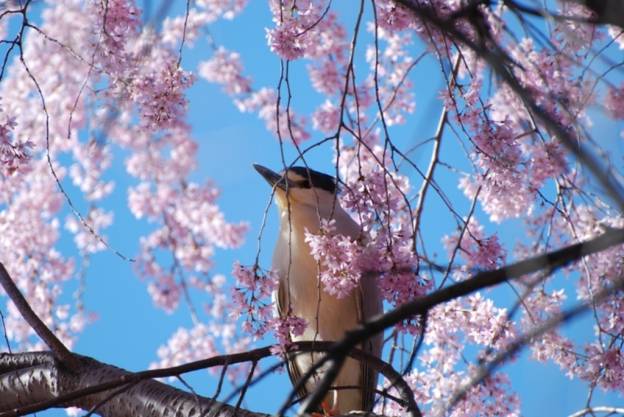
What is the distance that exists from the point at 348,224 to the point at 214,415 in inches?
50.4

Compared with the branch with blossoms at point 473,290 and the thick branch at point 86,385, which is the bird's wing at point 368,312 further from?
the branch with blossoms at point 473,290

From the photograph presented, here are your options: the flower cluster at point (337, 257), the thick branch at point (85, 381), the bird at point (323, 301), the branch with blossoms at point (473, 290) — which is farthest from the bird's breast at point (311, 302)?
the branch with blossoms at point (473, 290)

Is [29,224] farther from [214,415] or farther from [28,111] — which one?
[214,415]

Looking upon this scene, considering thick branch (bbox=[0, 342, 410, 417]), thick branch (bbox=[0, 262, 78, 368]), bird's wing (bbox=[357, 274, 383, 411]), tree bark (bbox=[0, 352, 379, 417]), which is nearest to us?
thick branch (bbox=[0, 342, 410, 417])

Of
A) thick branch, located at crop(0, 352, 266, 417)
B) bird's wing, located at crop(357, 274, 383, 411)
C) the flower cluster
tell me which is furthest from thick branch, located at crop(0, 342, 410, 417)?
bird's wing, located at crop(357, 274, 383, 411)

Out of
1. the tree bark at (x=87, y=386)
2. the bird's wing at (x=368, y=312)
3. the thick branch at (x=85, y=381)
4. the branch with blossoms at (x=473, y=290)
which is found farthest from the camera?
the bird's wing at (x=368, y=312)

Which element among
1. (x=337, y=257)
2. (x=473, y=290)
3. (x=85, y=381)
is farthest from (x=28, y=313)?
(x=473, y=290)

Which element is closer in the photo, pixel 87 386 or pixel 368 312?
pixel 87 386

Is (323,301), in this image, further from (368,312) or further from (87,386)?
(87,386)

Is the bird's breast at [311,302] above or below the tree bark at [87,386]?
above

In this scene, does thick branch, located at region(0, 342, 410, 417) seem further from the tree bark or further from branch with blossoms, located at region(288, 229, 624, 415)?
branch with blossoms, located at region(288, 229, 624, 415)

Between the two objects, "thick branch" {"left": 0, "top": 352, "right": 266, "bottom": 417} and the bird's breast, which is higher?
the bird's breast

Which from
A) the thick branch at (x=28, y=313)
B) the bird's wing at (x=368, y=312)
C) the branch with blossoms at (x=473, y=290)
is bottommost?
the branch with blossoms at (x=473, y=290)

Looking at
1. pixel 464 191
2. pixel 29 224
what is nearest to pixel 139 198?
pixel 29 224
